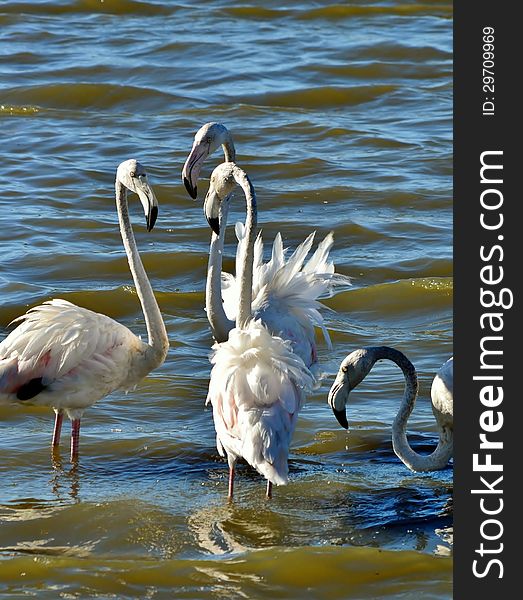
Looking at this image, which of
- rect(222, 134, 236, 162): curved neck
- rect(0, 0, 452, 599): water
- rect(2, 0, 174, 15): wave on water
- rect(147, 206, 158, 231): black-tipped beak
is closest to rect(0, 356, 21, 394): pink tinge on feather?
rect(0, 0, 452, 599): water

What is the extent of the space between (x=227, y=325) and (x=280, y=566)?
7.56 ft

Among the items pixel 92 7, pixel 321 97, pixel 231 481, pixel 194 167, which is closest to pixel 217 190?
pixel 194 167

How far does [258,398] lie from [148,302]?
4.76ft

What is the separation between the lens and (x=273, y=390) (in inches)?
277

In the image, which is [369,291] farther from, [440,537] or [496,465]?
[496,465]

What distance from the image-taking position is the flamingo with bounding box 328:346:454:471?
709cm

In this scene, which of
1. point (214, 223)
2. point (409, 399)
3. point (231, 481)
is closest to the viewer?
point (231, 481)

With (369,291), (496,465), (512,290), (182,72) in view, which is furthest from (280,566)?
(182,72)

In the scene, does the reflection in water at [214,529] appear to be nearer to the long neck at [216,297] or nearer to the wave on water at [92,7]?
the long neck at [216,297]

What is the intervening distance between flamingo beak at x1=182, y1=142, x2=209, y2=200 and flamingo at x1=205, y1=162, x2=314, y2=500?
5.34 feet

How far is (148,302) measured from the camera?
26.8 feet

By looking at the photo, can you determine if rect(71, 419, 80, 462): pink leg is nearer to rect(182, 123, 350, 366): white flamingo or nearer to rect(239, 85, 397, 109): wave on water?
rect(182, 123, 350, 366): white flamingo

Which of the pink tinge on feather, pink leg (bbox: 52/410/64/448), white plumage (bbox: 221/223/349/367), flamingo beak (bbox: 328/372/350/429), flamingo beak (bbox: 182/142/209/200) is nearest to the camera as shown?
flamingo beak (bbox: 328/372/350/429)

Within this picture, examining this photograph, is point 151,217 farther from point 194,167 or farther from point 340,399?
point 340,399
